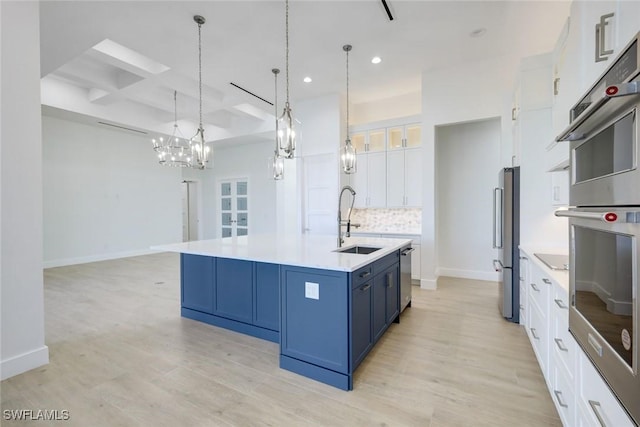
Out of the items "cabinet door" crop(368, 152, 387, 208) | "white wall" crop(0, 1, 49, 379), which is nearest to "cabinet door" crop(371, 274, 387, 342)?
"cabinet door" crop(368, 152, 387, 208)

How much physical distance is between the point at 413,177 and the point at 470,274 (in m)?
2.06

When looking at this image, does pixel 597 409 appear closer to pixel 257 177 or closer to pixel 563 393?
pixel 563 393

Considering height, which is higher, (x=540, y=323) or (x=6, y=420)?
(x=540, y=323)

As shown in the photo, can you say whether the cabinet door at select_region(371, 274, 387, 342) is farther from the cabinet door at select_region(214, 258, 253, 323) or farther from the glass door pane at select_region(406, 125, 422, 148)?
the glass door pane at select_region(406, 125, 422, 148)

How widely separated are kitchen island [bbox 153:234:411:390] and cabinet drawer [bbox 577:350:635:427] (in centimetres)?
122

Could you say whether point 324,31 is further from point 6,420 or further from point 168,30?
point 6,420

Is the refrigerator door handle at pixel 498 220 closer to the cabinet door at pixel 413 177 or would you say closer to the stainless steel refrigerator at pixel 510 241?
the stainless steel refrigerator at pixel 510 241

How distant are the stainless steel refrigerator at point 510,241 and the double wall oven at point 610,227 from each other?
7.11 ft

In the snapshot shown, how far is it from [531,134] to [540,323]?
193 cm

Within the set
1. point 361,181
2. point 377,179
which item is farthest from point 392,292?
point 361,181

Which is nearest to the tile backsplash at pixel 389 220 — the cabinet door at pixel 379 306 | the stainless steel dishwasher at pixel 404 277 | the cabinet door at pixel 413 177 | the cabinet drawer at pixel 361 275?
the cabinet door at pixel 413 177

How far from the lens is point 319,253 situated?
2547 millimetres

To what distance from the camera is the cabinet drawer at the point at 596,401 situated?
3.12ft

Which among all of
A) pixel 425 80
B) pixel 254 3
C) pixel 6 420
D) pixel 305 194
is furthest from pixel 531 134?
pixel 6 420
